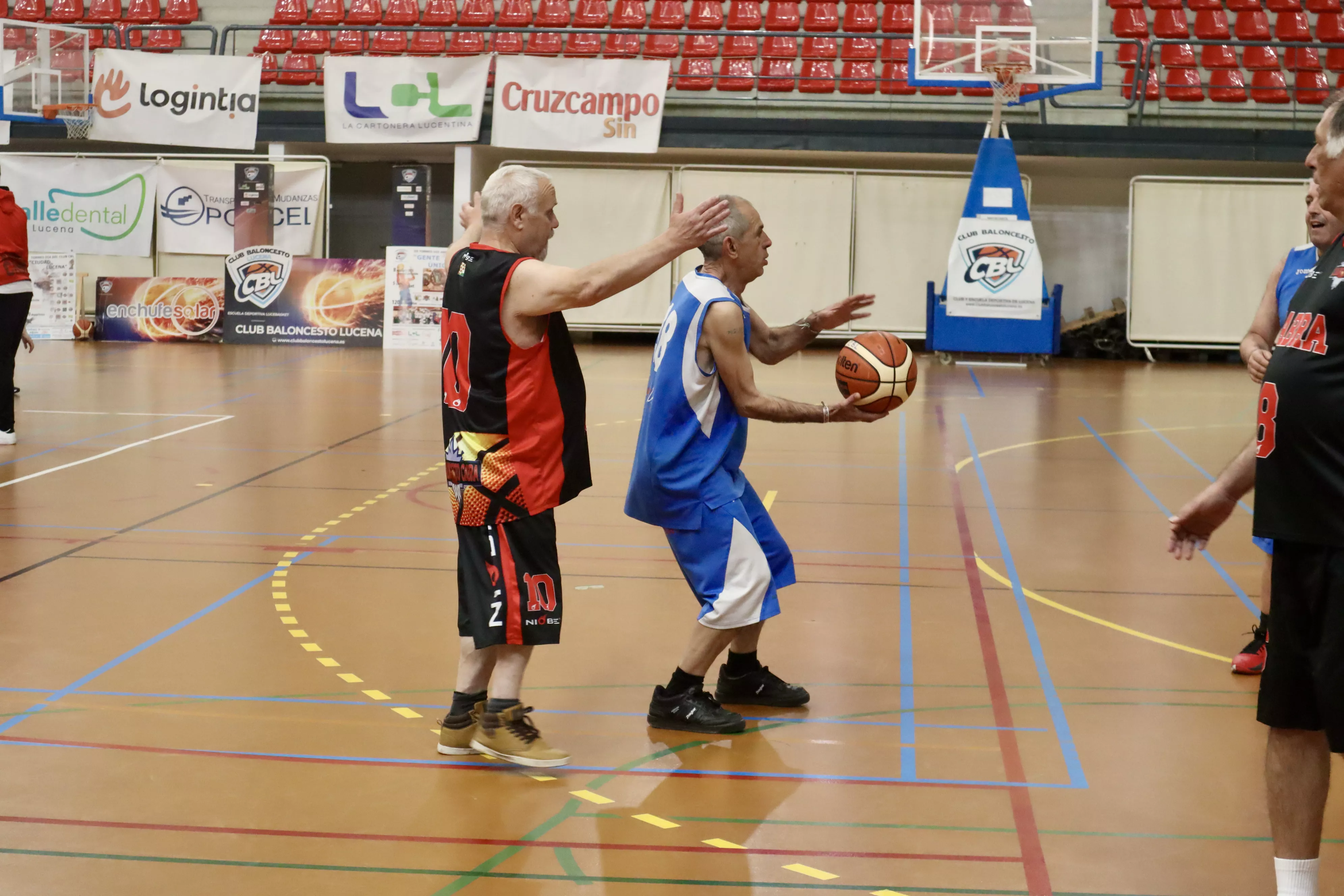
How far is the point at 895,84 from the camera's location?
1941cm

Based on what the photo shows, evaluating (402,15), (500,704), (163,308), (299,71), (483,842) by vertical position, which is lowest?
(483,842)

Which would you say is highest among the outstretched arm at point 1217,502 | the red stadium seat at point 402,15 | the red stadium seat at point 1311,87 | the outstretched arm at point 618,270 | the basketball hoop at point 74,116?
the red stadium seat at point 402,15

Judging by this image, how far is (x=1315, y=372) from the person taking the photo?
2.71 m

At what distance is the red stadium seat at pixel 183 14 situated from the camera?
21359 mm

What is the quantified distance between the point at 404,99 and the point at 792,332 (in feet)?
47.7

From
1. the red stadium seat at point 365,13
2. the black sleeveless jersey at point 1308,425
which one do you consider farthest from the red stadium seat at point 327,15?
the black sleeveless jersey at point 1308,425

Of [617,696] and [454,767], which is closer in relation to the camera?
[454,767]

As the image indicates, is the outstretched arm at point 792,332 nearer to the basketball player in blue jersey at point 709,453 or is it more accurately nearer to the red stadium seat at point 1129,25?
the basketball player in blue jersey at point 709,453

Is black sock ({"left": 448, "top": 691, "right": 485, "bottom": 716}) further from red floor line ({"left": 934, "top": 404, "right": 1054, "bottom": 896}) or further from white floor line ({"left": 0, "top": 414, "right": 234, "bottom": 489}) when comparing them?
white floor line ({"left": 0, "top": 414, "right": 234, "bottom": 489})

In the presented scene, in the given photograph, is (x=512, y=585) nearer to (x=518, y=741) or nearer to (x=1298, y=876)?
(x=518, y=741)

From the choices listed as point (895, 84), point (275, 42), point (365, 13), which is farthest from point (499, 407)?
point (365, 13)

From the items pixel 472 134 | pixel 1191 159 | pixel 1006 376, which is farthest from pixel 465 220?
pixel 1191 159

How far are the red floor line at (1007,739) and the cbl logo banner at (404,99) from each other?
40.7 ft

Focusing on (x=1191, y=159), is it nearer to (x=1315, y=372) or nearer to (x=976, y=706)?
(x=976, y=706)
